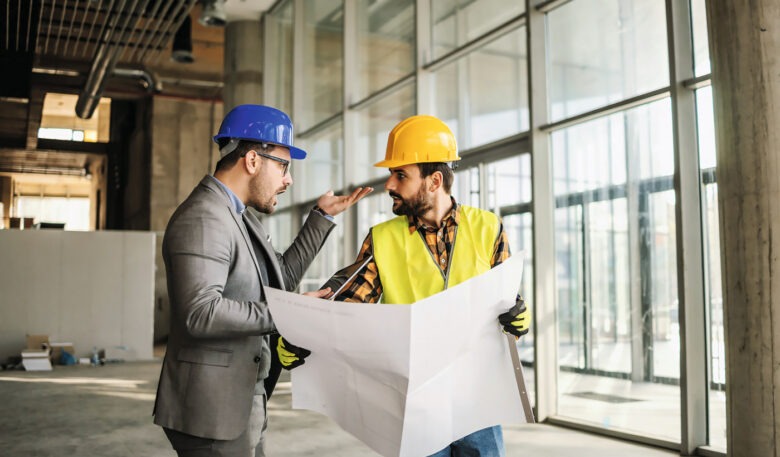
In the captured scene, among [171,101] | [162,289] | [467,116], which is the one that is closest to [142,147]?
[171,101]

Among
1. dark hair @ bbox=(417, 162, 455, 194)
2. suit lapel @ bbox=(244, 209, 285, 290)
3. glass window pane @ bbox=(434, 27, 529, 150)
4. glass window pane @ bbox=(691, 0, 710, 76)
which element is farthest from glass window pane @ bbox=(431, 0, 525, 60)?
suit lapel @ bbox=(244, 209, 285, 290)

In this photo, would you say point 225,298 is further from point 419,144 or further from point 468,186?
point 468,186

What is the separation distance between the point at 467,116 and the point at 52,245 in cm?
661

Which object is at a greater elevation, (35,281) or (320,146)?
(320,146)

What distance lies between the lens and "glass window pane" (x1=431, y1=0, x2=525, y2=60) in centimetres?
630

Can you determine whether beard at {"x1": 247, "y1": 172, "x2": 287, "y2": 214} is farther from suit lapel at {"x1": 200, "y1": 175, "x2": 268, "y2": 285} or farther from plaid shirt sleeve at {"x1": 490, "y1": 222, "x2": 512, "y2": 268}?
plaid shirt sleeve at {"x1": 490, "y1": 222, "x2": 512, "y2": 268}

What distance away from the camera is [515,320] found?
5.08 feet

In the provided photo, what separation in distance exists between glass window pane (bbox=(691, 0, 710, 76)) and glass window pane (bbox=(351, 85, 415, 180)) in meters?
3.62

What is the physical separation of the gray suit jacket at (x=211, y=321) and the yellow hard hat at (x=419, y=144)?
1.48ft

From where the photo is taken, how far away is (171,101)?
51.5ft

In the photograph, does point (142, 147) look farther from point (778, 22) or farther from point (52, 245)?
point (778, 22)

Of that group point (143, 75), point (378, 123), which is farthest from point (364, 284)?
point (143, 75)

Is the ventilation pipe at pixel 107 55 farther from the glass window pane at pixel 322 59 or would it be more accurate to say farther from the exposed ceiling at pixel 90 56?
the glass window pane at pixel 322 59

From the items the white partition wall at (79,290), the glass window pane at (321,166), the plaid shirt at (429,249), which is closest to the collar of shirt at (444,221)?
the plaid shirt at (429,249)
